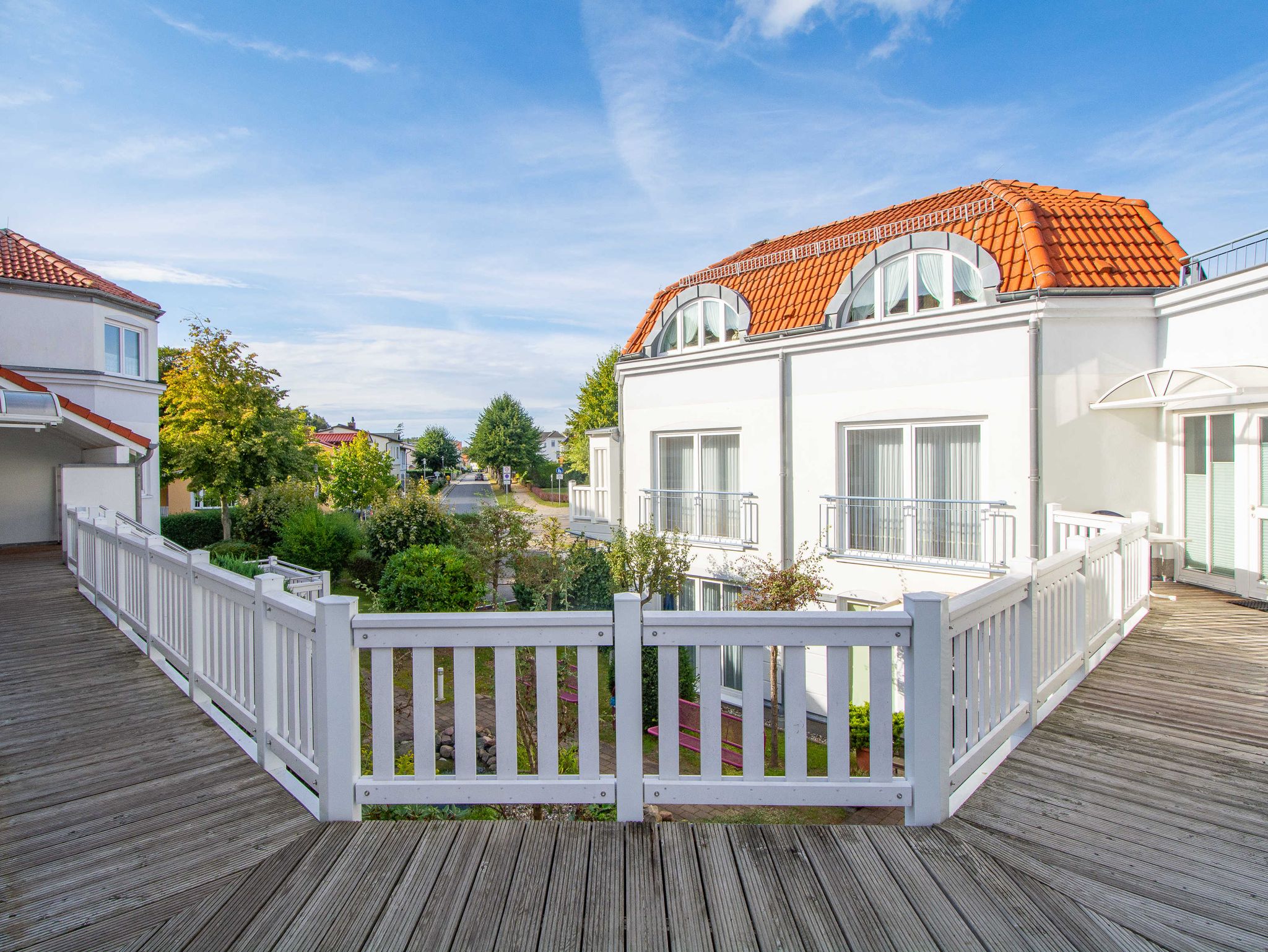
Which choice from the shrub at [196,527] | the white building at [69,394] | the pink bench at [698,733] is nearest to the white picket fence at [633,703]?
the pink bench at [698,733]

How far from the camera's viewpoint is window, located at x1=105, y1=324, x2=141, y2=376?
1709 cm

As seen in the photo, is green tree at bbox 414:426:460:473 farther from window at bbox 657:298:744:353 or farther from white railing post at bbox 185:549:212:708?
white railing post at bbox 185:549:212:708

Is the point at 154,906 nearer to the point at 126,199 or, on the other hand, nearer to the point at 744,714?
the point at 744,714

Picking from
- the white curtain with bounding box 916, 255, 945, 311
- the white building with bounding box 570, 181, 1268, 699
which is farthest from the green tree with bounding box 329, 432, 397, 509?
the white curtain with bounding box 916, 255, 945, 311

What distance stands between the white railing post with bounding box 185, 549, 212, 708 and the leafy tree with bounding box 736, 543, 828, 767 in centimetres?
623

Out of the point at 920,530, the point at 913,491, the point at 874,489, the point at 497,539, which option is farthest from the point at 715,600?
the point at 497,539

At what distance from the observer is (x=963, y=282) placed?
31.7 ft

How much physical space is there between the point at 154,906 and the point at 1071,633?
5.49m

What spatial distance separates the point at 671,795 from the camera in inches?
114

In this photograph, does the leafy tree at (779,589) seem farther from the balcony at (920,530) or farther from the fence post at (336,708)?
the fence post at (336,708)

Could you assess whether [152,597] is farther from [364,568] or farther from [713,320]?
[364,568]

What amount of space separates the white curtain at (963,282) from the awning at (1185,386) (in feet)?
7.33

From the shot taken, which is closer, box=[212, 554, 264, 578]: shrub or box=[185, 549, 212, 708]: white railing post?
box=[185, 549, 212, 708]: white railing post

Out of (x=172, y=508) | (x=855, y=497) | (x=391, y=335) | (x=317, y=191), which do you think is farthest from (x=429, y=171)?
(x=172, y=508)
